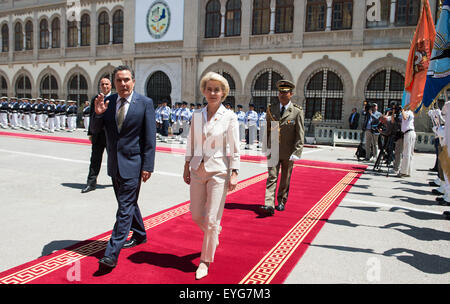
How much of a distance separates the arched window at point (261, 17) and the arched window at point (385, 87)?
6.79 meters

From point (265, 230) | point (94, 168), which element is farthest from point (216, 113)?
point (94, 168)

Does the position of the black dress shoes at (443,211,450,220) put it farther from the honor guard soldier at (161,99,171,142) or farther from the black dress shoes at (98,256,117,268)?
the honor guard soldier at (161,99,171,142)

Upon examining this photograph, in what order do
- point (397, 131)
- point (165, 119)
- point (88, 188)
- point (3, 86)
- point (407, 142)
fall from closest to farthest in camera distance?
1. point (88, 188)
2. point (407, 142)
3. point (397, 131)
4. point (165, 119)
5. point (3, 86)

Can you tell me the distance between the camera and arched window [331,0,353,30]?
18.8m

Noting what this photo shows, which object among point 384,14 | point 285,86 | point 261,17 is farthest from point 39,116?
point 384,14

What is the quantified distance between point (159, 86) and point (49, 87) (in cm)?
1131

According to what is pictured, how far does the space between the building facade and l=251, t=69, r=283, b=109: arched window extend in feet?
0.20

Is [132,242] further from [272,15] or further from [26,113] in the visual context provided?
[26,113]

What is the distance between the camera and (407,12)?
1766 centimetres

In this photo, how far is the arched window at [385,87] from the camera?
58.6 feet

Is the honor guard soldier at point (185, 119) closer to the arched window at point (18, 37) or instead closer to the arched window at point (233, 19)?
the arched window at point (233, 19)

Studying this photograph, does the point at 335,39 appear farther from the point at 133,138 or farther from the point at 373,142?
the point at 133,138
